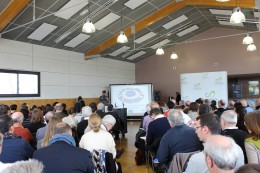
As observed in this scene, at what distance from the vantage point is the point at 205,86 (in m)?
9.73

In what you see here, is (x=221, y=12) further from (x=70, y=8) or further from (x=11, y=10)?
(x=11, y=10)

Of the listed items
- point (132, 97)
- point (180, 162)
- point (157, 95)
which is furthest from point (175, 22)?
point (180, 162)

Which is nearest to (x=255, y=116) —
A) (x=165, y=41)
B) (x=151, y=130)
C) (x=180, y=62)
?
(x=151, y=130)

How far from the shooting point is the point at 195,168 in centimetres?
204

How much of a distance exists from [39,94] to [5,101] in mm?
1363

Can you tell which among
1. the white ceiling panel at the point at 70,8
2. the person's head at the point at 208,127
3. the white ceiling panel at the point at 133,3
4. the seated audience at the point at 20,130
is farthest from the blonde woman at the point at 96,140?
the white ceiling panel at the point at 133,3

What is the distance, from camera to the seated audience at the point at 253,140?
2.25 meters

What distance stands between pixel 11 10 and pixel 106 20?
3320mm

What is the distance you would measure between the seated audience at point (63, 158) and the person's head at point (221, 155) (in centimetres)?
112

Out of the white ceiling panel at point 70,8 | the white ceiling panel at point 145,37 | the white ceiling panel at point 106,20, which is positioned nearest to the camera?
the white ceiling panel at point 70,8

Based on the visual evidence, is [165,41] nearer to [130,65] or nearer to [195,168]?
[130,65]

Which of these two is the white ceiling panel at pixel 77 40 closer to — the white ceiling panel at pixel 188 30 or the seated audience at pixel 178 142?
the white ceiling panel at pixel 188 30

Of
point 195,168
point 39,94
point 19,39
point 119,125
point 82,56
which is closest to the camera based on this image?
point 195,168

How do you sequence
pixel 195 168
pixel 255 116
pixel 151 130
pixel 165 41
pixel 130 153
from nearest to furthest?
pixel 195 168 < pixel 255 116 < pixel 151 130 < pixel 130 153 < pixel 165 41
